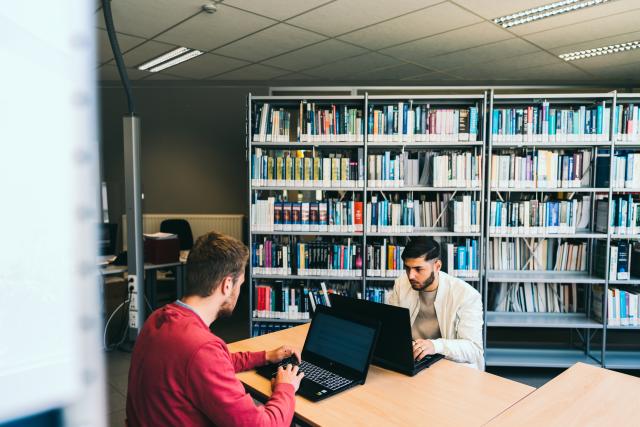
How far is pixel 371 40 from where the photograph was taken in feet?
13.7

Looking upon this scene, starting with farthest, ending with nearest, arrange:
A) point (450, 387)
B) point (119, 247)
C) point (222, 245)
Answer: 1. point (119, 247)
2. point (450, 387)
3. point (222, 245)

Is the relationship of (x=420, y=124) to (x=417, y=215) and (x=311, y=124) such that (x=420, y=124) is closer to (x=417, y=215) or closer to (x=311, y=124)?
(x=417, y=215)

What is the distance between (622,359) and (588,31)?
2.83 meters

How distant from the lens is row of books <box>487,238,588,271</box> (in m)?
3.56

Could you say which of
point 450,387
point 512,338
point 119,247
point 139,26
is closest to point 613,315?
point 512,338

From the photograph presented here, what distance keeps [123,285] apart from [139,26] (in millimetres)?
2680

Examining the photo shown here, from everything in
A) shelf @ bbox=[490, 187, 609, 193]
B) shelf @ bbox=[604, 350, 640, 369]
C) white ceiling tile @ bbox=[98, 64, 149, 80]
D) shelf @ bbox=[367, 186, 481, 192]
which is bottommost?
shelf @ bbox=[604, 350, 640, 369]

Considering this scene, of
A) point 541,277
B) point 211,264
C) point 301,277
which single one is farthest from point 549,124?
point 211,264

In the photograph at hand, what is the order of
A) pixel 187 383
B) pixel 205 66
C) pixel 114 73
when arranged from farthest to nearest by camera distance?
pixel 114 73, pixel 205 66, pixel 187 383

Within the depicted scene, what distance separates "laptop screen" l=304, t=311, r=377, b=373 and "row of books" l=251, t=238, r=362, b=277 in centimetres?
169

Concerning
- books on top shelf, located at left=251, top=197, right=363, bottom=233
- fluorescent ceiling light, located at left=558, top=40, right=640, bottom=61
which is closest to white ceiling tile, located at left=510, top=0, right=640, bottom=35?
fluorescent ceiling light, located at left=558, top=40, right=640, bottom=61

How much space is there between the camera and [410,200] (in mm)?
3512

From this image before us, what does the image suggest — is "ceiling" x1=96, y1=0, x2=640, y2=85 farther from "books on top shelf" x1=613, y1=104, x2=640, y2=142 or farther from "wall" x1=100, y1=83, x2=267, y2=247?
"books on top shelf" x1=613, y1=104, x2=640, y2=142

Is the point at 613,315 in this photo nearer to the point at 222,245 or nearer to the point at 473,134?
the point at 473,134
